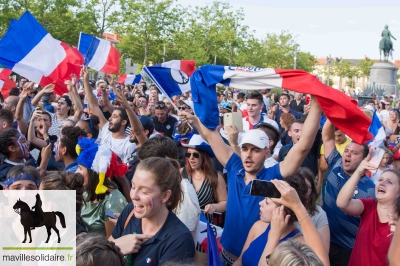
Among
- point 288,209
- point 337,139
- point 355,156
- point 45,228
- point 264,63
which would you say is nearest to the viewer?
point 45,228

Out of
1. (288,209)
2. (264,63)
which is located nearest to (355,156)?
(288,209)

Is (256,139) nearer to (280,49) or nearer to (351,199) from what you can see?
(351,199)

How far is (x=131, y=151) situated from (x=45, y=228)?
3.57 meters

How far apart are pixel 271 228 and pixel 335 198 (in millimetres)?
1607

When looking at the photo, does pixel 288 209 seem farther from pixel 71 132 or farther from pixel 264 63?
pixel 264 63

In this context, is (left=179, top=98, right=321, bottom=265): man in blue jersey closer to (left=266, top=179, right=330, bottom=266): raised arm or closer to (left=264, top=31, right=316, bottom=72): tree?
(left=266, top=179, right=330, bottom=266): raised arm

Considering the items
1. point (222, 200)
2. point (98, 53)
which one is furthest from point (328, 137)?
point (98, 53)

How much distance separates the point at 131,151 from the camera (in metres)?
6.59

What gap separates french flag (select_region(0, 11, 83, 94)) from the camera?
8.41 meters

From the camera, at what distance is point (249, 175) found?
407cm

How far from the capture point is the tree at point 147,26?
38969mm

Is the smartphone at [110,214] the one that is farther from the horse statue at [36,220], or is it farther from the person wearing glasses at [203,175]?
the person wearing glasses at [203,175]

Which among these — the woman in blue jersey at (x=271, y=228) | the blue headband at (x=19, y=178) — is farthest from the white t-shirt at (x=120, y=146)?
the woman in blue jersey at (x=271, y=228)

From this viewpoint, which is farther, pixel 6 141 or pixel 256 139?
pixel 6 141
